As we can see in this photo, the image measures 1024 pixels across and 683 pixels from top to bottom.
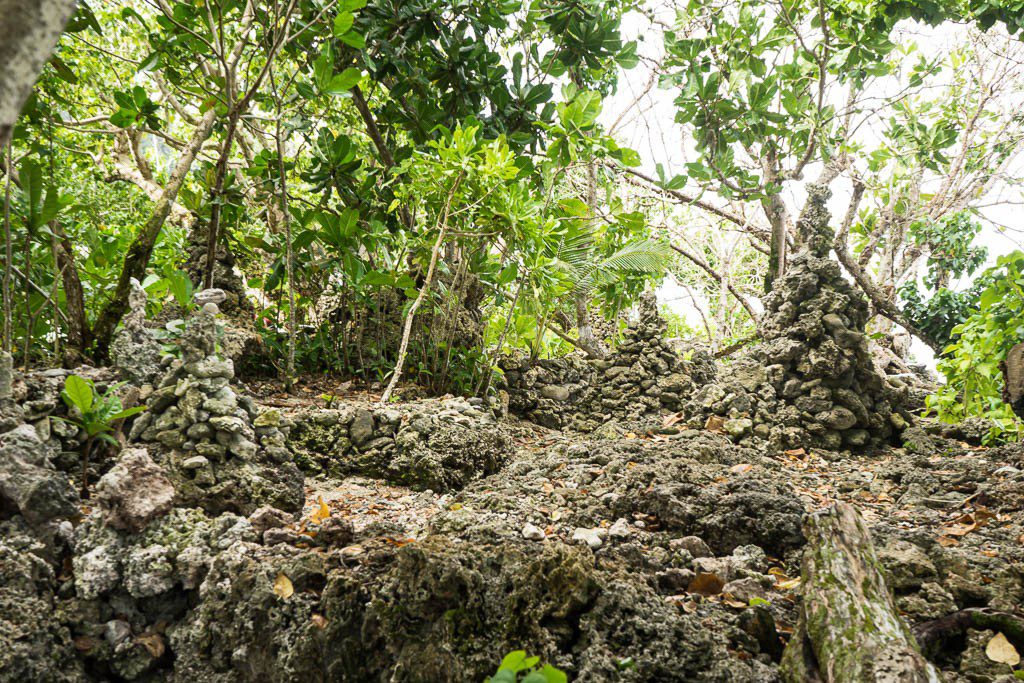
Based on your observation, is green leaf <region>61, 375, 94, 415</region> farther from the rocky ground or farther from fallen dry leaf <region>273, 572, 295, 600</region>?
fallen dry leaf <region>273, 572, 295, 600</region>

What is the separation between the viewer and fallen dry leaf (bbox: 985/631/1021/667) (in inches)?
61.9

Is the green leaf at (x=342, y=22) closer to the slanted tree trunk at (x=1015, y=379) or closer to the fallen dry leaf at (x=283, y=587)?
the fallen dry leaf at (x=283, y=587)

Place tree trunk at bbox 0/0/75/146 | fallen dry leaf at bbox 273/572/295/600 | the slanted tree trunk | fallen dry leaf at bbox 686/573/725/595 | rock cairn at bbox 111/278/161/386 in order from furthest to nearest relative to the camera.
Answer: the slanted tree trunk, rock cairn at bbox 111/278/161/386, fallen dry leaf at bbox 686/573/725/595, fallen dry leaf at bbox 273/572/295/600, tree trunk at bbox 0/0/75/146

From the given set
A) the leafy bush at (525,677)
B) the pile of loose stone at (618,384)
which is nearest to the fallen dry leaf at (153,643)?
the leafy bush at (525,677)

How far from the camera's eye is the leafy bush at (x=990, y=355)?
136 inches

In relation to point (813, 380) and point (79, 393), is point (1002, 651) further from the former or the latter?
point (79, 393)

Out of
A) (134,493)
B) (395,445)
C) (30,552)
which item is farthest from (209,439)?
(395,445)

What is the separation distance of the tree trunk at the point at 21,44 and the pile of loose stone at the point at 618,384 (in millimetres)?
4488

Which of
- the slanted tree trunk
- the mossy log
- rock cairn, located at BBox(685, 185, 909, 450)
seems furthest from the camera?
rock cairn, located at BBox(685, 185, 909, 450)

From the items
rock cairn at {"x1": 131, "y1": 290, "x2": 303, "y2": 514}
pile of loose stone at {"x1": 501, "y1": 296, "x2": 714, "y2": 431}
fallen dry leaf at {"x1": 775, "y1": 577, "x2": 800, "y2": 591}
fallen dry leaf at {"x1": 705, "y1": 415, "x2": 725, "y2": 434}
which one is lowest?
fallen dry leaf at {"x1": 775, "y1": 577, "x2": 800, "y2": 591}

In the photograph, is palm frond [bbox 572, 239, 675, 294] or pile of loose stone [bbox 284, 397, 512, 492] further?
palm frond [bbox 572, 239, 675, 294]

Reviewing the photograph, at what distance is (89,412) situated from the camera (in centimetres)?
248

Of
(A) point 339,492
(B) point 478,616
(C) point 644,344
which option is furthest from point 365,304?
(B) point 478,616

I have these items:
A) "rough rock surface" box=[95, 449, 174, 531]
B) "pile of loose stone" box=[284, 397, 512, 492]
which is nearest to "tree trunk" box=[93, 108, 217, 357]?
"pile of loose stone" box=[284, 397, 512, 492]
